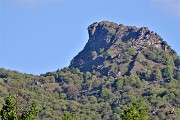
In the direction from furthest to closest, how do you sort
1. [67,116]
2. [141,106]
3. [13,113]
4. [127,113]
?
[67,116] → [141,106] → [127,113] → [13,113]

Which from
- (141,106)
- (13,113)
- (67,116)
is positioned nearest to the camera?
(13,113)

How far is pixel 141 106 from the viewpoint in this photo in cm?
11719

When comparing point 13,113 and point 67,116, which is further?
point 67,116

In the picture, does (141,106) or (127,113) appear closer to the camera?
(127,113)

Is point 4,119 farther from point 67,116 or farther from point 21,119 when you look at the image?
point 67,116

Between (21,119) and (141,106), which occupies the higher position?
(141,106)

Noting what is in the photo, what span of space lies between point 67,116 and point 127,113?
19.8m

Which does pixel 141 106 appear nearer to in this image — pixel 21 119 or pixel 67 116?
pixel 67 116

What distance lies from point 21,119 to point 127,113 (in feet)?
67.5

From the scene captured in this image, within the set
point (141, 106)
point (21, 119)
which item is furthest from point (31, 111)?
point (141, 106)

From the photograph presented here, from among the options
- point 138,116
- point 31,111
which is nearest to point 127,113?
point 138,116

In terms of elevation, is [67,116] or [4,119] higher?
[67,116]

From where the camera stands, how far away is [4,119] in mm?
98375

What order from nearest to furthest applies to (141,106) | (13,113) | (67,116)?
(13,113) < (141,106) < (67,116)
